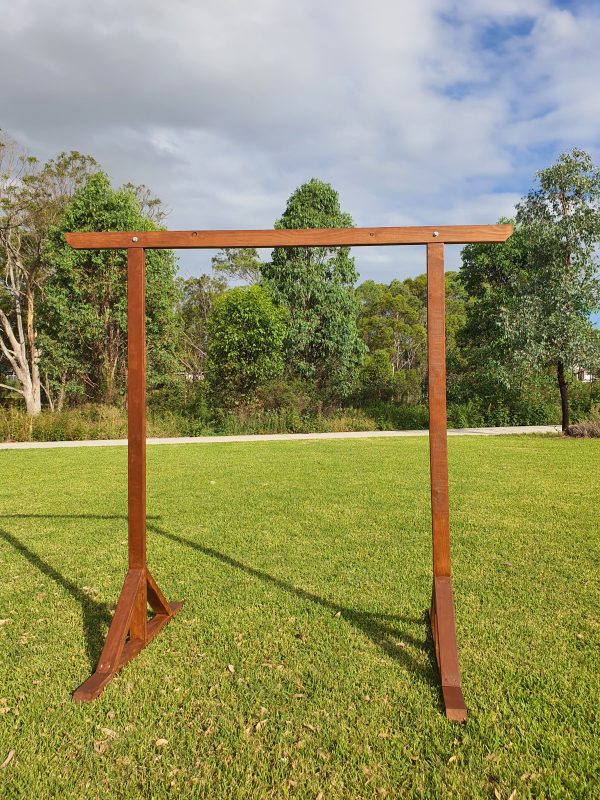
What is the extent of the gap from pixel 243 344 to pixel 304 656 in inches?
584

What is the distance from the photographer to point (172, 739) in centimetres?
235

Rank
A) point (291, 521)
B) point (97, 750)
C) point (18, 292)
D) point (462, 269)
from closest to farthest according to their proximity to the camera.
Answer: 1. point (97, 750)
2. point (291, 521)
3. point (462, 269)
4. point (18, 292)

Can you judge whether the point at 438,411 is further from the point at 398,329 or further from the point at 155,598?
the point at 398,329

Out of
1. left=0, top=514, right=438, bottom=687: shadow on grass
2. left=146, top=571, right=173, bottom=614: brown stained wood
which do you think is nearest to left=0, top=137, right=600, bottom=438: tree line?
left=0, top=514, right=438, bottom=687: shadow on grass

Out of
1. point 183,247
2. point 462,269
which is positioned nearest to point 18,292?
point 462,269

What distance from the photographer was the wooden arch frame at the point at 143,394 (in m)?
2.90

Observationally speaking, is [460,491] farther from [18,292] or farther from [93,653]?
[18,292]

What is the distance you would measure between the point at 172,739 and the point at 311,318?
17571 mm

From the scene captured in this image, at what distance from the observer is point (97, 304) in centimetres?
1852

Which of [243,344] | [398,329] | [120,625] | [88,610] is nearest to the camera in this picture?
[120,625]

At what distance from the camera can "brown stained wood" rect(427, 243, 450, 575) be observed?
305 centimetres

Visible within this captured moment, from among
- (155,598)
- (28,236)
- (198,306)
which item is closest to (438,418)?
(155,598)

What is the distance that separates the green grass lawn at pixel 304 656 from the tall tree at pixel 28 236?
1561 centimetres

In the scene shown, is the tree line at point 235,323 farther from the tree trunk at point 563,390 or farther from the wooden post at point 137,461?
the wooden post at point 137,461
